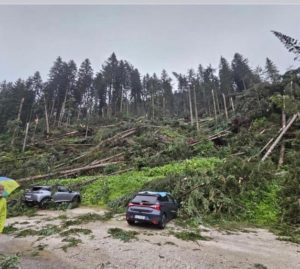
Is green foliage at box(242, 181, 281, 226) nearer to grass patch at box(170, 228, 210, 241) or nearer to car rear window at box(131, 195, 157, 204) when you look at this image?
grass patch at box(170, 228, 210, 241)

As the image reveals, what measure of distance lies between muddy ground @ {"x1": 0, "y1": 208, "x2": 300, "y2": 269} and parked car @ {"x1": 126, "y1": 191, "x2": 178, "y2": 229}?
377 millimetres

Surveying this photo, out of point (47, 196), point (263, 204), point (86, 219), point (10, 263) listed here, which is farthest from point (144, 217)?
point (47, 196)

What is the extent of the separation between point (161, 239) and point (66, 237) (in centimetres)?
326

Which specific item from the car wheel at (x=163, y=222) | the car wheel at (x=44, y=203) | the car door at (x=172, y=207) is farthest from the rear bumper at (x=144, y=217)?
the car wheel at (x=44, y=203)

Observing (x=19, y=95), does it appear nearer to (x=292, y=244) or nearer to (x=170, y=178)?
(x=170, y=178)

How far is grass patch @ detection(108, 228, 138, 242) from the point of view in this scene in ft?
28.5

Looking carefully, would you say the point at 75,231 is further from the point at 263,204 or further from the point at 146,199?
the point at 263,204

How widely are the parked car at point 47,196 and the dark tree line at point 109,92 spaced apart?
111 feet

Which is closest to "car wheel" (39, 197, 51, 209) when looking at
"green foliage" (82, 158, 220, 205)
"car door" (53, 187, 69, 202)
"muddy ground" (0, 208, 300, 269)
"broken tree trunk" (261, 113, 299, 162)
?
"car door" (53, 187, 69, 202)

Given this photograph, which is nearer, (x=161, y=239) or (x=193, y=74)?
(x=161, y=239)

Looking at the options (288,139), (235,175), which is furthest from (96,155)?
(288,139)

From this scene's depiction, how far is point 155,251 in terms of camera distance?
749cm

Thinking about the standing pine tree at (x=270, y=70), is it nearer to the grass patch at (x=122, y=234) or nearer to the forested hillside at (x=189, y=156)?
the forested hillside at (x=189, y=156)

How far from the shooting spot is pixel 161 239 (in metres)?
8.76
